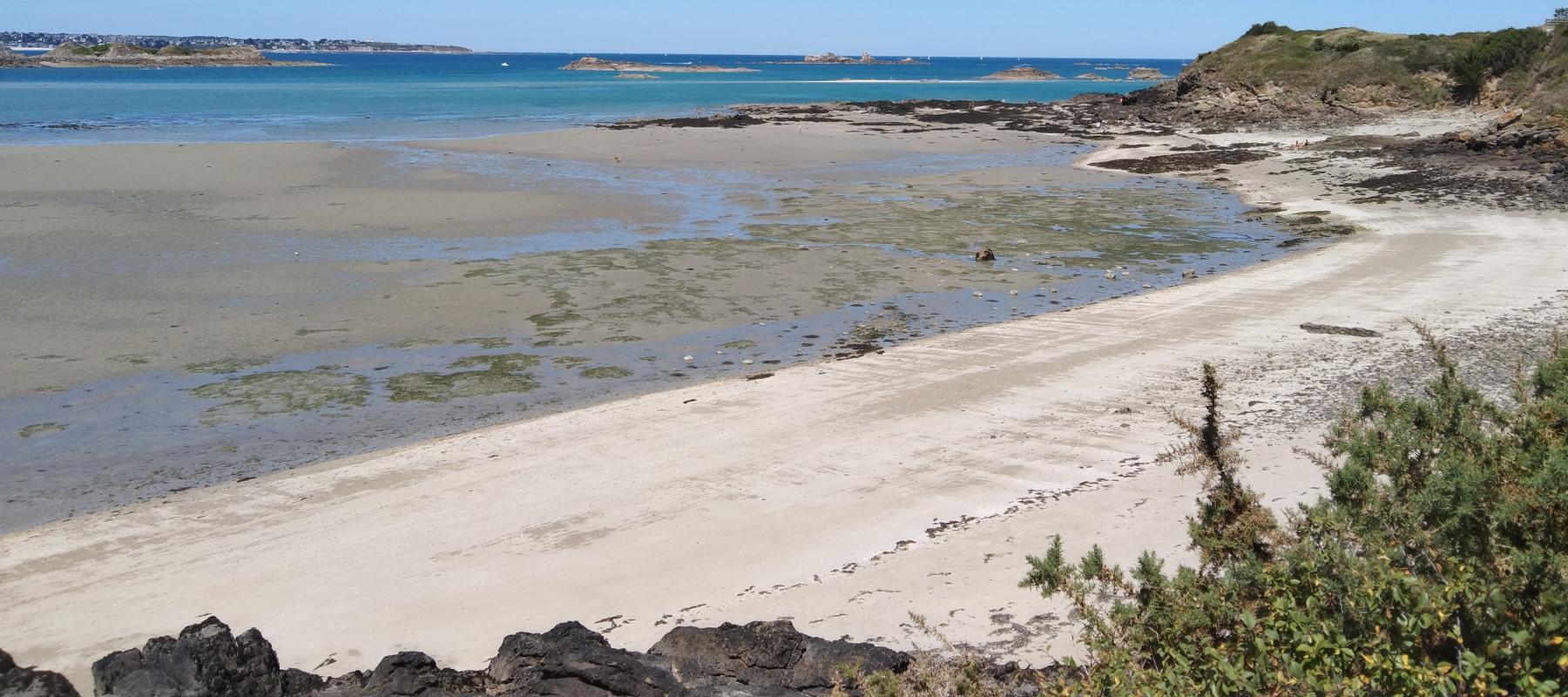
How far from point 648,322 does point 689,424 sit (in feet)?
14.5

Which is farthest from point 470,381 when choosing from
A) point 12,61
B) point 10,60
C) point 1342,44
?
point 10,60

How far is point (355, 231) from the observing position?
67.4ft

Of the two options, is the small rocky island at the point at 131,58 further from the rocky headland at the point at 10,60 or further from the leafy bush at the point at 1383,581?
the leafy bush at the point at 1383,581

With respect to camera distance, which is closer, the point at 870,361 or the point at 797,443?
the point at 797,443

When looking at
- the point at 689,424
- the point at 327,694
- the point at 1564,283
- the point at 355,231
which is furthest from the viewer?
the point at 355,231

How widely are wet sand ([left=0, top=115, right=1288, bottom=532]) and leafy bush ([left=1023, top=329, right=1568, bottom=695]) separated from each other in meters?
7.10

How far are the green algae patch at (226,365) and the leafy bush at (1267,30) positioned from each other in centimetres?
4956

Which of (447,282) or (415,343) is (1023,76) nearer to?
(447,282)

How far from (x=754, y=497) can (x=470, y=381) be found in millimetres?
4567

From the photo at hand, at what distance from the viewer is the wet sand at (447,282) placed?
34.3 feet

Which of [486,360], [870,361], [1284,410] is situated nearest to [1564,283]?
[1284,410]

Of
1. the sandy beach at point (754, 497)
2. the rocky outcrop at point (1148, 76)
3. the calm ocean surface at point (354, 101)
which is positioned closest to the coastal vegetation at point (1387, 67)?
the sandy beach at point (754, 497)

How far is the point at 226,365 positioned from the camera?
1218 centimetres

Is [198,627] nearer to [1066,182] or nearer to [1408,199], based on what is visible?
[1408,199]
